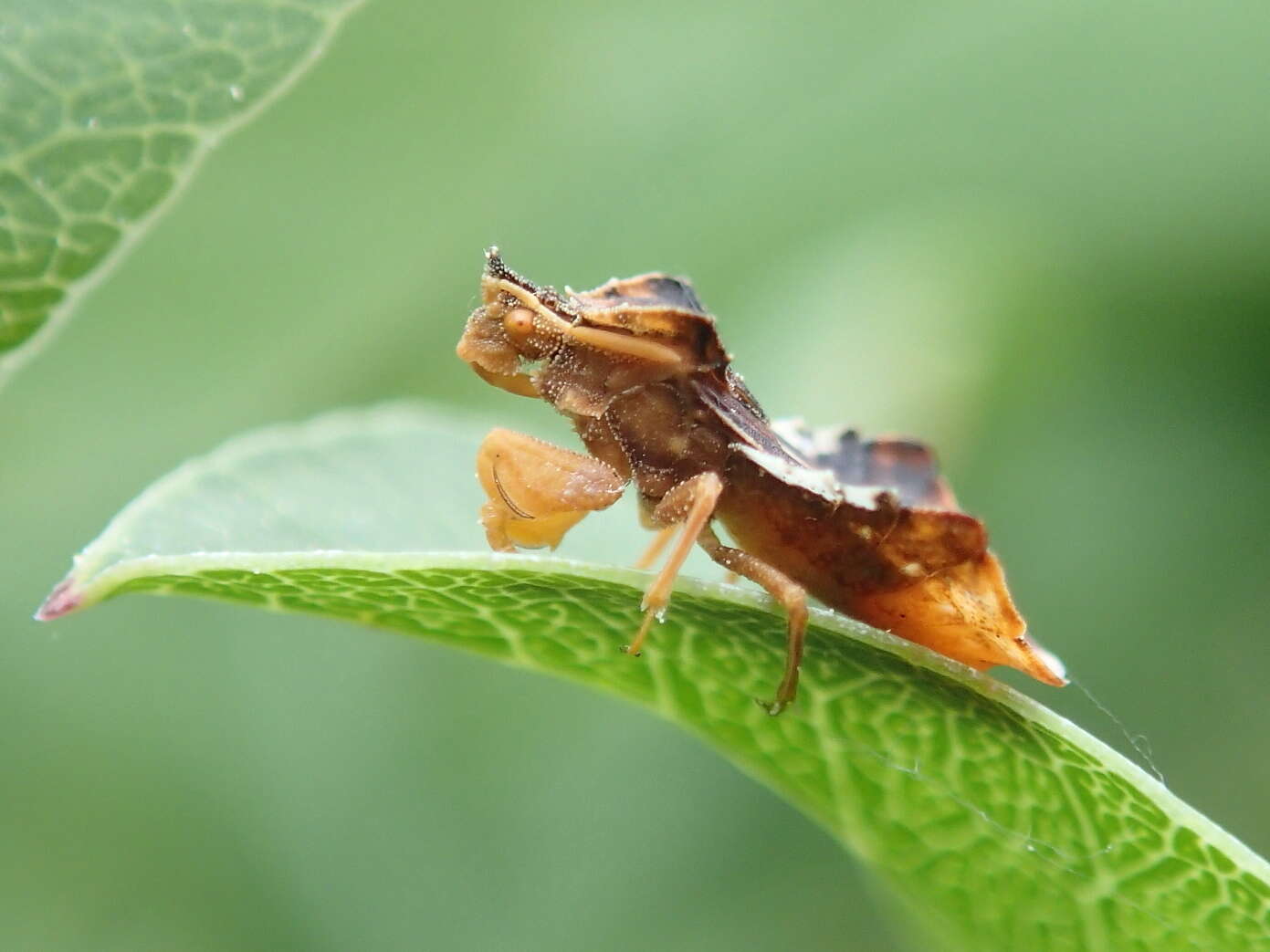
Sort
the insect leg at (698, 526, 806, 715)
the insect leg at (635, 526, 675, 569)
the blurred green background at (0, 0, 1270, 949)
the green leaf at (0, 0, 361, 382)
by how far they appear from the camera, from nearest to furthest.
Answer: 1. the green leaf at (0, 0, 361, 382)
2. the insect leg at (698, 526, 806, 715)
3. the insect leg at (635, 526, 675, 569)
4. the blurred green background at (0, 0, 1270, 949)

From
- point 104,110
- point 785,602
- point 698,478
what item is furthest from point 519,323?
point 104,110

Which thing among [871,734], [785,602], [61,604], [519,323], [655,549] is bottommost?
[61,604]

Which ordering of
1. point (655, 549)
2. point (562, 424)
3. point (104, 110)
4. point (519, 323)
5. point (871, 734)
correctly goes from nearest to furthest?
point (104, 110), point (871, 734), point (519, 323), point (655, 549), point (562, 424)

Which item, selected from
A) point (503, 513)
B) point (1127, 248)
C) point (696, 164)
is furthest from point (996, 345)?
point (503, 513)

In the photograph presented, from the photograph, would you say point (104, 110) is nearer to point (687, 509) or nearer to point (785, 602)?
point (785, 602)

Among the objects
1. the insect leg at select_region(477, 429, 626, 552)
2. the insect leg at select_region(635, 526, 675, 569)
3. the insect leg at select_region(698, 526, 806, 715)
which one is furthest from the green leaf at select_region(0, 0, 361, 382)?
the insect leg at select_region(635, 526, 675, 569)

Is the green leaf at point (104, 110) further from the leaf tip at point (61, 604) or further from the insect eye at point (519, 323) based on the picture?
the insect eye at point (519, 323)

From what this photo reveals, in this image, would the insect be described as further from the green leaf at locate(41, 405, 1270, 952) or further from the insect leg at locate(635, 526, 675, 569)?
the green leaf at locate(41, 405, 1270, 952)
